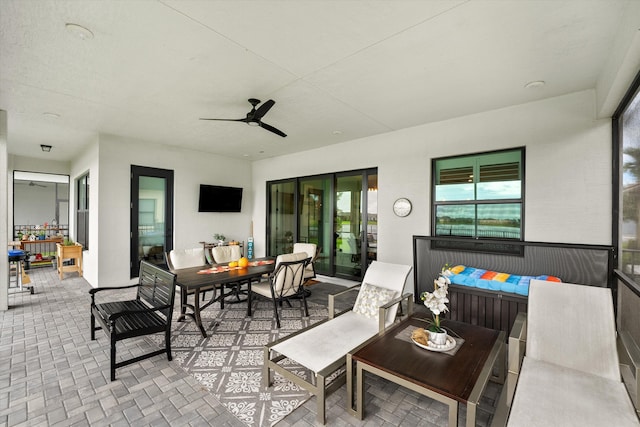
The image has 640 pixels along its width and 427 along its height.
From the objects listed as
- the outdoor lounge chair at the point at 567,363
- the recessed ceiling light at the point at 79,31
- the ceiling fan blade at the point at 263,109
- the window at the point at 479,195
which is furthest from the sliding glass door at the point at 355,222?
the recessed ceiling light at the point at 79,31

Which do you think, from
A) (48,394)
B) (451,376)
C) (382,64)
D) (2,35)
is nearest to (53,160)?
(2,35)

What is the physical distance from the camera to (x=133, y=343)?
316cm

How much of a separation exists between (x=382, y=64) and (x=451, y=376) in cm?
282

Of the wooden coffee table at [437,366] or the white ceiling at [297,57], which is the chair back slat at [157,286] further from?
the white ceiling at [297,57]

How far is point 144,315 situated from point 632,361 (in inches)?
164

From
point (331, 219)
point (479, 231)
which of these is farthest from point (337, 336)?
point (331, 219)

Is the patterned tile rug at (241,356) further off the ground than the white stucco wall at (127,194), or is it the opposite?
the white stucco wall at (127,194)

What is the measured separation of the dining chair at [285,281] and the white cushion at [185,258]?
1.01 m

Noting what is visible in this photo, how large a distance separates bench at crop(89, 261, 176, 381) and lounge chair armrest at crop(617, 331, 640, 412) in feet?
11.5

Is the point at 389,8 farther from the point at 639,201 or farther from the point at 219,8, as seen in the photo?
the point at 639,201

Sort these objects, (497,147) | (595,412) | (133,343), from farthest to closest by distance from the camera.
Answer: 1. (497,147)
2. (133,343)
3. (595,412)

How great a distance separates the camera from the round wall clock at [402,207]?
16.0ft

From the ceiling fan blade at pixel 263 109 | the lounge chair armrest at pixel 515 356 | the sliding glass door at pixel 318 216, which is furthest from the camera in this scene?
the sliding glass door at pixel 318 216

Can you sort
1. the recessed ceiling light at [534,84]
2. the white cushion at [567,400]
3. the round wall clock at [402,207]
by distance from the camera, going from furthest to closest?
the round wall clock at [402,207] → the recessed ceiling light at [534,84] → the white cushion at [567,400]
